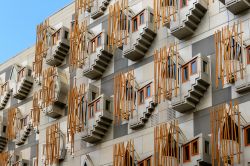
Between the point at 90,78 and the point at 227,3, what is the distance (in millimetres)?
10556

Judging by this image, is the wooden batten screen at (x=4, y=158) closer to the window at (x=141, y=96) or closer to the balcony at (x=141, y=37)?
the balcony at (x=141, y=37)

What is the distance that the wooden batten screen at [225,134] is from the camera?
27.0m

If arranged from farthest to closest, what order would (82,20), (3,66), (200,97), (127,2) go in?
(3,66) → (82,20) → (127,2) → (200,97)

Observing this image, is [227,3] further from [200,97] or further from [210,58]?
[200,97]

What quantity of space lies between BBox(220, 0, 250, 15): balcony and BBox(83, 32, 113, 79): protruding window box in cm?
870

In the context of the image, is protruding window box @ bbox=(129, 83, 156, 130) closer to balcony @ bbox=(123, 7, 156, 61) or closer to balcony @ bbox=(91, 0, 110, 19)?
balcony @ bbox=(123, 7, 156, 61)

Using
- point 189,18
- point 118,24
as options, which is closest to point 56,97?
point 118,24

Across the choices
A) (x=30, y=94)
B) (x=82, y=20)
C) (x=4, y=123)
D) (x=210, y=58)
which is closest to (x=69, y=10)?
(x=82, y=20)

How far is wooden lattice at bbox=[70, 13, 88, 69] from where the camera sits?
3762cm

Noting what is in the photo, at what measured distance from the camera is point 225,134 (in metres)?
27.5

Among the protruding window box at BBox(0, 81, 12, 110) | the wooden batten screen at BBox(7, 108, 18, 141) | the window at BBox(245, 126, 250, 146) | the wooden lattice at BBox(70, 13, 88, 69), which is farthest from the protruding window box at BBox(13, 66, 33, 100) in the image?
the window at BBox(245, 126, 250, 146)

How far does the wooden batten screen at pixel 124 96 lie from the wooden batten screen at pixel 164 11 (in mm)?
3061

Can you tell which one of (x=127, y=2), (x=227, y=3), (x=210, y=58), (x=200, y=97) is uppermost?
(x=127, y=2)

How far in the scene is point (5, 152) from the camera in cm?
4347
